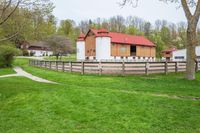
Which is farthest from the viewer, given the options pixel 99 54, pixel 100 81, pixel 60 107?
pixel 99 54

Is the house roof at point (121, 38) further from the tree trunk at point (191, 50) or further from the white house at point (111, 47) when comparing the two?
the tree trunk at point (191, 50)

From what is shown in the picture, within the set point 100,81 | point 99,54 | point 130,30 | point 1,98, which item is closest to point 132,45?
point 99,54

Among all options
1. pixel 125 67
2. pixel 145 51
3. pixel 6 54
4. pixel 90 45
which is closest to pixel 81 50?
pixel 90 45

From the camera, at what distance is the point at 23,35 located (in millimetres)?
12867

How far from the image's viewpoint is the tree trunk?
15.0 m

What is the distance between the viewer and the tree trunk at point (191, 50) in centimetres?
1495

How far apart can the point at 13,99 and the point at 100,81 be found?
230 inches

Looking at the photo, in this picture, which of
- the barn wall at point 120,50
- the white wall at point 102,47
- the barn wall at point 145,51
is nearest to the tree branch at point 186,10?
the white wall at point 102,47

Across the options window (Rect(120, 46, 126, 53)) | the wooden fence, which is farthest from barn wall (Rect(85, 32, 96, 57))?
the wooden fence

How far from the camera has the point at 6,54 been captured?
3319 centimetres

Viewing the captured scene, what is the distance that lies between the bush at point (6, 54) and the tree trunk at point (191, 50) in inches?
932

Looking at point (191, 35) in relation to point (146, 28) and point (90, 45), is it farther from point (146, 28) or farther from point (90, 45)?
point (146, 28)

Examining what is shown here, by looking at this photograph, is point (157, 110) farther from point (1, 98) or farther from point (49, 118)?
point (1, 98)

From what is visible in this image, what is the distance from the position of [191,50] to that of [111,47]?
37.6 m
